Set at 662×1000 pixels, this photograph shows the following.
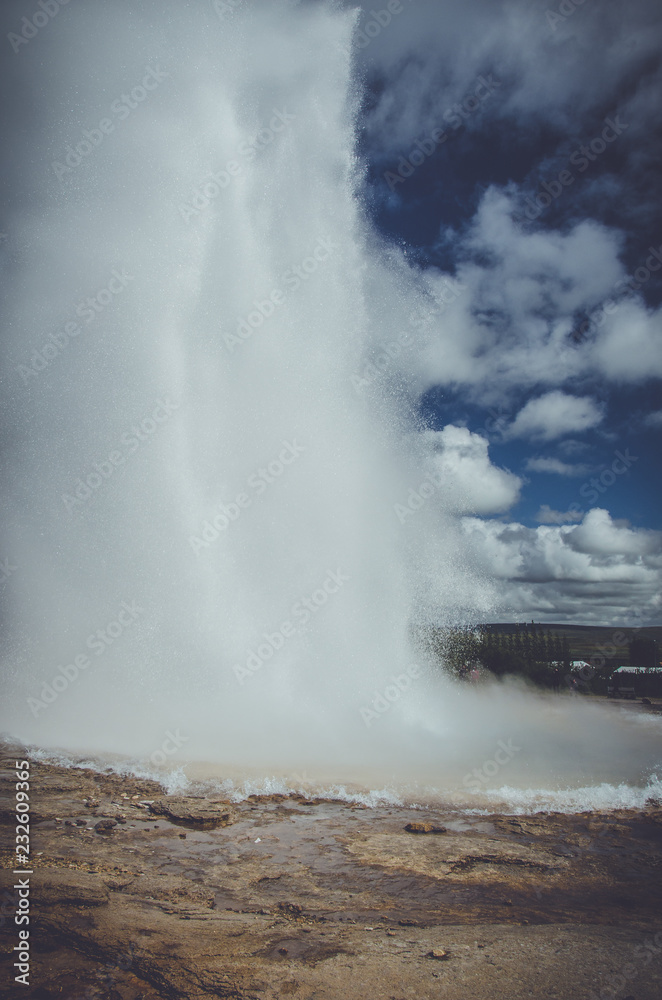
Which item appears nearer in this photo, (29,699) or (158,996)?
(158,996)

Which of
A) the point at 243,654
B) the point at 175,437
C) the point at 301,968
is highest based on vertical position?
the point at 175,437

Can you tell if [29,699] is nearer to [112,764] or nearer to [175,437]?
[112,764]

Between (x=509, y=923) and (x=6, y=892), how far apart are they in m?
4.65

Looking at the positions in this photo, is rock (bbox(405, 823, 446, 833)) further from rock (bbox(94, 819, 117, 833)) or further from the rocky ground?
rock (bbox(94, 819, 117, 833))

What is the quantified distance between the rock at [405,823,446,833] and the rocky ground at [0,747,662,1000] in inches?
1.2

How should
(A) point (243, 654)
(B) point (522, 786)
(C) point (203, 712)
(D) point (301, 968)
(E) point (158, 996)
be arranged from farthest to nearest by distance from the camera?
(A) point (243, 654), (C) point (203, 712), (B) point (522, 786), (D) point (301, 968), (E) point (158, 996)

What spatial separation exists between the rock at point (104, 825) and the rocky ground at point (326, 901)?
4cm

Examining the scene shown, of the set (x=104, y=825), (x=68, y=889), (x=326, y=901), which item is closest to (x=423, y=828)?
(x=326, y=901)

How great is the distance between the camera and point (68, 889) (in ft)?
14.9

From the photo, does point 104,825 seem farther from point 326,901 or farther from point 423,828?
point 423,828

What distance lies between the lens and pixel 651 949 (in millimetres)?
3994

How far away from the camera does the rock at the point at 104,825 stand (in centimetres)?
616

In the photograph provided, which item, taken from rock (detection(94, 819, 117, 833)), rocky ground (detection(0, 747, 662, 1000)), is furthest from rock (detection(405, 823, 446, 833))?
rock (detection(94, 819, 117, 833))

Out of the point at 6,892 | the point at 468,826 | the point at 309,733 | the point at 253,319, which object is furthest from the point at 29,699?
the point at 253,319
